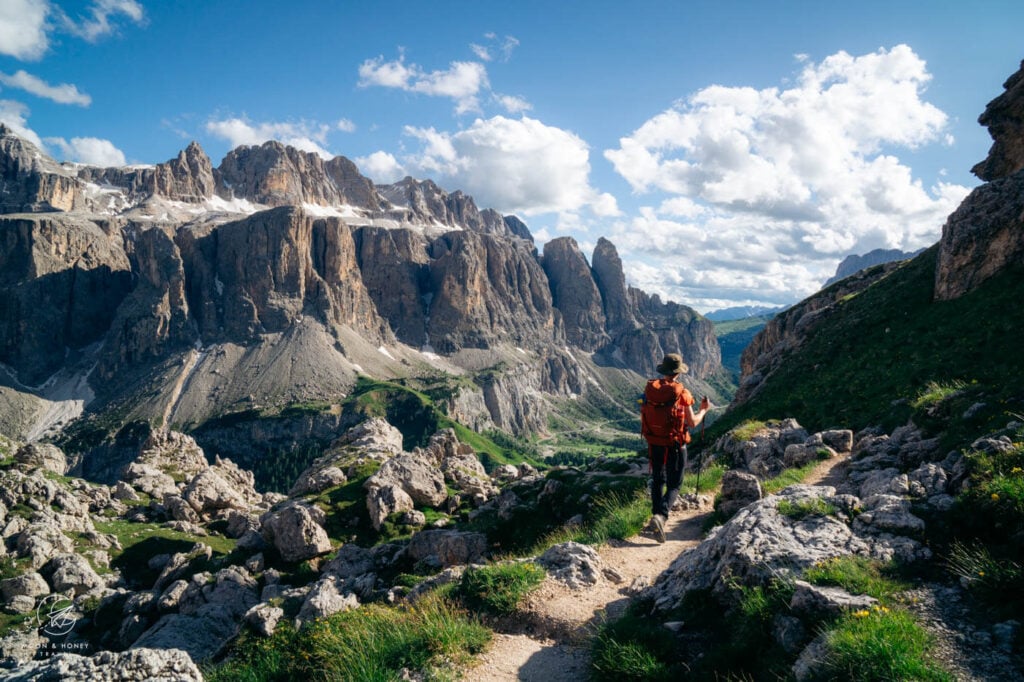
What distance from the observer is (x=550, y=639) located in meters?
10.2

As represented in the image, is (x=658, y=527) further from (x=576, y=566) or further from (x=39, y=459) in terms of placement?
(x=39, y=459)

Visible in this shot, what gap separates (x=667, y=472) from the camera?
16.6m

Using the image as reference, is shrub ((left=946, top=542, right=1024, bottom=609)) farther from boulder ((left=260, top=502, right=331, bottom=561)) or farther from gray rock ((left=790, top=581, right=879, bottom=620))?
boulder ((left=260, top=502, right=331, bottom=561))

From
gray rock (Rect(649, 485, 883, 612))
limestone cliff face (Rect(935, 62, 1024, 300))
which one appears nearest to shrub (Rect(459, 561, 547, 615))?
gray rock (Rect(649, 485, 883, 612))

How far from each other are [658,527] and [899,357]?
95.7 feet

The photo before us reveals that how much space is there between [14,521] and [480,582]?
70.4 meters

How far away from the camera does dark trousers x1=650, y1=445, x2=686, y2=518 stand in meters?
16.2

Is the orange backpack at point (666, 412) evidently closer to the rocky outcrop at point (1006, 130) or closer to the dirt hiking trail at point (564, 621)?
the dirt hiking trail at point (564, 621)

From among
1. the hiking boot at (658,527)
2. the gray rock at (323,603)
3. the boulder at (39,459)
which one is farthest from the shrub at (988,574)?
the boulder at (39,459)

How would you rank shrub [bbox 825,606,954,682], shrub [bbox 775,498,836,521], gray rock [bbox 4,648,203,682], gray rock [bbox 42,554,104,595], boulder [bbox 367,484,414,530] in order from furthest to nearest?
1. gray rock [bbox 42,554,104,595]
2. boulder [bbox 367,484,414,530]
3. shrub [bbox 775,498,836,521]
4. gray rock [bbox 4,648,203,682]
5. shrub [bbox 825,606,954,682]

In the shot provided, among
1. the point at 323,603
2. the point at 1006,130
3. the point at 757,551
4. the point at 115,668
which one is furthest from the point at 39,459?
the point at 1006,130

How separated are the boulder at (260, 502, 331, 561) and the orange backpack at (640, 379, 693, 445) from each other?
36814 mm

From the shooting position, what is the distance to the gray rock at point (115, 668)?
8539 mm

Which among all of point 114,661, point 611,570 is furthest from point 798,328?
point 114,661
